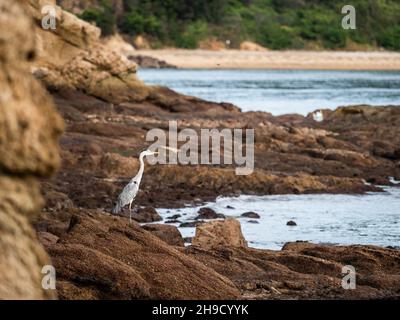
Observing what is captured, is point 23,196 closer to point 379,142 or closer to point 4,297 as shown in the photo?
A: point 4,297

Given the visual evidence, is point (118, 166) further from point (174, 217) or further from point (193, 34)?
point (193, 34)

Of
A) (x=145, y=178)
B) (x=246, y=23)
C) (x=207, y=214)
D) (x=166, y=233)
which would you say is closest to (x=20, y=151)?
(x=166, y=233)

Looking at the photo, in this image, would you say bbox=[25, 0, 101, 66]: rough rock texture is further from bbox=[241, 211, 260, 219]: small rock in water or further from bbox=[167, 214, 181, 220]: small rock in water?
bbox=[167, 214, 181, 220]: small rock in water

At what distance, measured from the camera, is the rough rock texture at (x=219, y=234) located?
1416 cm

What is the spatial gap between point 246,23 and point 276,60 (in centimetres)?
520

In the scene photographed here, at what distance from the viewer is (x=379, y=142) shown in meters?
30.1

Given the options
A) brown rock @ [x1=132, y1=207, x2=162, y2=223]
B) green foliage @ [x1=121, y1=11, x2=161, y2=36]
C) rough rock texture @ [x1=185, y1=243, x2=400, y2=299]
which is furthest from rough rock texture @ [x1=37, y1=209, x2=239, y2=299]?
green foliage @ [x1=121, y1=11, x2=161, y2=36]

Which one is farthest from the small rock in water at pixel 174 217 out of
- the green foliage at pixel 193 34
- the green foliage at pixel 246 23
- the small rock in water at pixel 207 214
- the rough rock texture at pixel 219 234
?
the green foliage at pixel 193 34

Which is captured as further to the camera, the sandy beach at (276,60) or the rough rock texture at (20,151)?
the sandy beach at (276,60)

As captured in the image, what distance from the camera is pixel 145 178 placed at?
23734 millimetres

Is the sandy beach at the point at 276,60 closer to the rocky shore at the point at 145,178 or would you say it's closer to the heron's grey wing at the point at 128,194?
the rocky shore at the point at 145,178

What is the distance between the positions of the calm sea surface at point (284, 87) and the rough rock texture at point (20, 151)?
4439cm

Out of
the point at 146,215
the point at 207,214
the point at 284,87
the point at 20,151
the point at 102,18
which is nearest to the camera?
the point at 20,151
